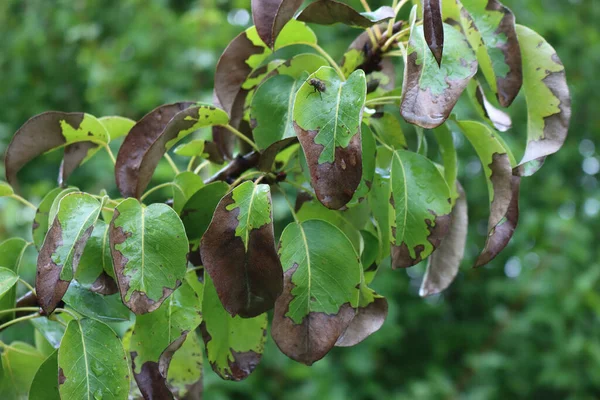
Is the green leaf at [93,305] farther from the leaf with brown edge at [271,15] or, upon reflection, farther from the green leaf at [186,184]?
the leaf with brown edge at [271,15]

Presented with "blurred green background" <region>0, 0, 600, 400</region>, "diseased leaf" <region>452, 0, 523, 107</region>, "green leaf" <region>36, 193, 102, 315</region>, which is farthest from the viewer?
"blurred green background" <region>0, 0, 600, 400</region>

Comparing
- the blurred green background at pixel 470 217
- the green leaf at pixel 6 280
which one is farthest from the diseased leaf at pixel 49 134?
the blurred green background at pixel 470 217

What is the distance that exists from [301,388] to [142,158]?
1.90 m

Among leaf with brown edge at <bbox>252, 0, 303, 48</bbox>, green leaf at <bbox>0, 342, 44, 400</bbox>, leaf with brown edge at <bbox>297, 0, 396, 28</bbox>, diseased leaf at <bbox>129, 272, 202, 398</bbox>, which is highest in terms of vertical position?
leaf with brown edge at <bbox>252, 0, 303, 48</bbox>

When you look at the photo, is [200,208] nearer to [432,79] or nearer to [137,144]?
[137,144]

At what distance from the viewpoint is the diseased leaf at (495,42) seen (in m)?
0.57

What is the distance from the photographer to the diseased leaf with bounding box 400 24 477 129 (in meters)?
0.48

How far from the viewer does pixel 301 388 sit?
2.30m

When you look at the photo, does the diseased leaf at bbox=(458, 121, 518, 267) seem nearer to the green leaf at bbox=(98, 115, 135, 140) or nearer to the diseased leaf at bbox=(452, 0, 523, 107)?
the diseased leaf at bbox=(452, 0, 523, 107)

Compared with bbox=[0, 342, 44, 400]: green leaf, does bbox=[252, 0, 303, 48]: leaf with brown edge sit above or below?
above

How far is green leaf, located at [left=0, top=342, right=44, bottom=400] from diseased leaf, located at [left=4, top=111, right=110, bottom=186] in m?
0.18

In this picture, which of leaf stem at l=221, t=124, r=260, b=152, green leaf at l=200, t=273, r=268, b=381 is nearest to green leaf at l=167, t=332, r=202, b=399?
green leaf at l=200, t=273, r=268, b=381

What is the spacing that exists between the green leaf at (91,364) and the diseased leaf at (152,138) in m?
0.11

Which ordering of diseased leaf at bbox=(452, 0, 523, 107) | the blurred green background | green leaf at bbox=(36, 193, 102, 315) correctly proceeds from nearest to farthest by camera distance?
green leaf at bbox=(36, 193, 102, 315), diseased leaf at bbox=(452, 0, 523, 107), the blurred green background
